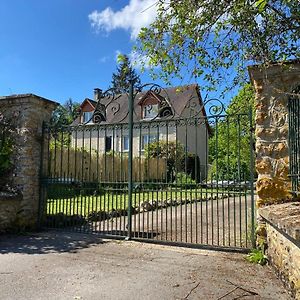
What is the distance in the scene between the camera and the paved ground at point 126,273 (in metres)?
3.90

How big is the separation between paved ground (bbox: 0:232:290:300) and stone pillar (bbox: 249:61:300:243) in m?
1.04

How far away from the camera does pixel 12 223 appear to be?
23.7 feet

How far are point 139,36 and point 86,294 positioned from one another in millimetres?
3872

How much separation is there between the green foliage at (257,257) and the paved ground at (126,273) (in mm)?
135

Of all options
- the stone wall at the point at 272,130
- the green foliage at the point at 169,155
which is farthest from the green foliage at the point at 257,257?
the green foliage at the point at 169,155

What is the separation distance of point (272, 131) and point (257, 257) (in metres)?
1.94

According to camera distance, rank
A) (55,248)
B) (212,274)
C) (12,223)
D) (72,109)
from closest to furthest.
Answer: (212,274), (55,248), (12,223), (72,109)

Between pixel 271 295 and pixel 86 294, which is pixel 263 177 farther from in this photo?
pixel 86 294

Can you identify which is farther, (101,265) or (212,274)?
(101,265)

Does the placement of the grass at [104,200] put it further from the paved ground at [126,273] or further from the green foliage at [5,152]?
the green foliage at [5,152]

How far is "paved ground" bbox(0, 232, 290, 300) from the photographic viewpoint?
153 inches

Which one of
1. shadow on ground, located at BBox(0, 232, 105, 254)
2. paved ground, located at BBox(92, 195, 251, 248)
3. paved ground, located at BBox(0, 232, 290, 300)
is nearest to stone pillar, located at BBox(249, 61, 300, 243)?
paved ground, located at BBox(92, 195, 251, 248)

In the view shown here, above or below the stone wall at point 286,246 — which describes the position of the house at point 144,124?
above

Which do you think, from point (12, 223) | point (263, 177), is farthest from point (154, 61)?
point (12, 223)
